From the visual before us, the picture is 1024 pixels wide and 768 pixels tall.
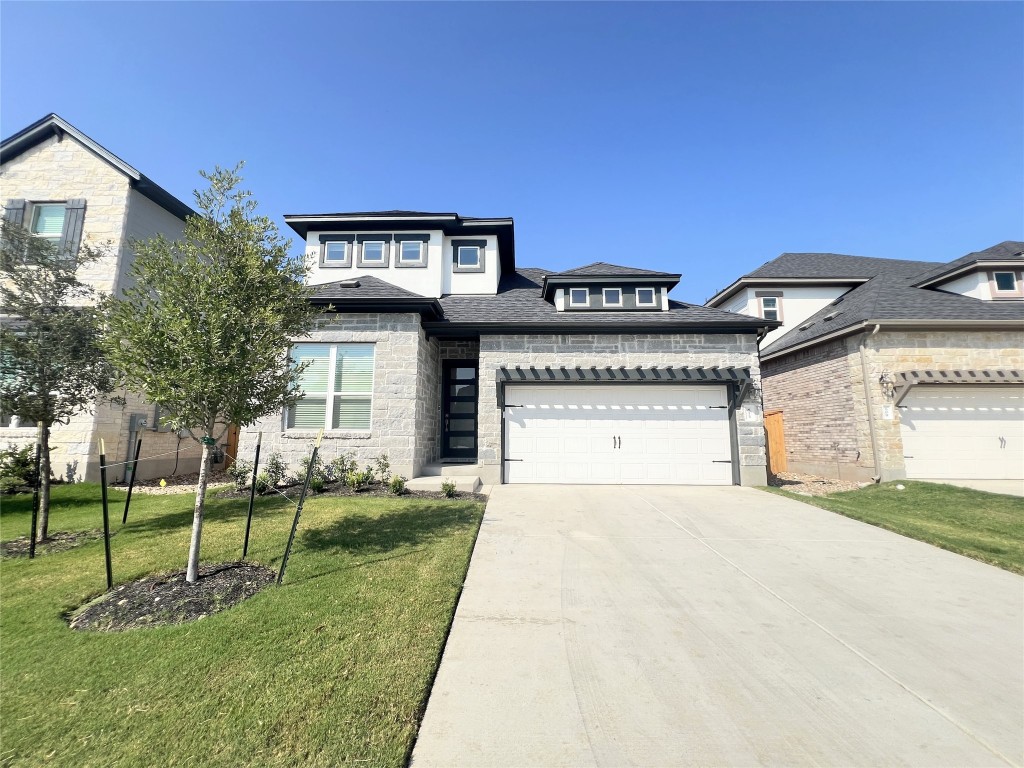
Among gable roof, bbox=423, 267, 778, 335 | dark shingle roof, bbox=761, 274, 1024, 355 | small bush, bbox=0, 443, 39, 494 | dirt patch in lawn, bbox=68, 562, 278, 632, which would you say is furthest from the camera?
dark shingle roof, bbox=761, 274, 1024, 355

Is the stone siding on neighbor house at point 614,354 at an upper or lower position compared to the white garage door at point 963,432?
upper

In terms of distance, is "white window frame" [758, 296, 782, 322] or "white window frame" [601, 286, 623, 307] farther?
"white window frame" [758, 296, 782, 322]

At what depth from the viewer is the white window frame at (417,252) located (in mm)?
12711

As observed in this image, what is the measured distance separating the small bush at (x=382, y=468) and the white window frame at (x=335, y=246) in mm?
6845

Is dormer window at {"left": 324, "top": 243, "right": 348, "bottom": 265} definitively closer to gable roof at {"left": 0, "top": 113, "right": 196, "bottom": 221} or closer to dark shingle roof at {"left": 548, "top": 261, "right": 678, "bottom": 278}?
gable roof at {"left": 0, "top": 113, "right": 196, "bottom": 221}

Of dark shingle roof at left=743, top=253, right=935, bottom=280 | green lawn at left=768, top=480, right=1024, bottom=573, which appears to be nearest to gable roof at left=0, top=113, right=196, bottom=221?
green lawn at left=768, top=480, right=1024, bottom=573

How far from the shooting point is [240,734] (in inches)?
88.9

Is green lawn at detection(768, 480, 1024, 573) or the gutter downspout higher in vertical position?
the gutter downspout

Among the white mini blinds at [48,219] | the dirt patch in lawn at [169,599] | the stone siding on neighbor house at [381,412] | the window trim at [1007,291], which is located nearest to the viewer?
the dirt patch in lawn at [169,599]

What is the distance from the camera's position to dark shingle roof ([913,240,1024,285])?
13.5 meters

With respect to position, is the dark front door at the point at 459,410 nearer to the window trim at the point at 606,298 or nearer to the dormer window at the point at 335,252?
the window trim at the point at 606,298

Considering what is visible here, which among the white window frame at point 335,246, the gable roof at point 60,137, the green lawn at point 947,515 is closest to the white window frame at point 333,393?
the white window frame at point 335,246

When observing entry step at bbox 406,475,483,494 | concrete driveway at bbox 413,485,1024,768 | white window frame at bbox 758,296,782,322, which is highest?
white window frame at bbox 758,296,782,322

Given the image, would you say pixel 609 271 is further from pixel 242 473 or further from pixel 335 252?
pixel 242 473
